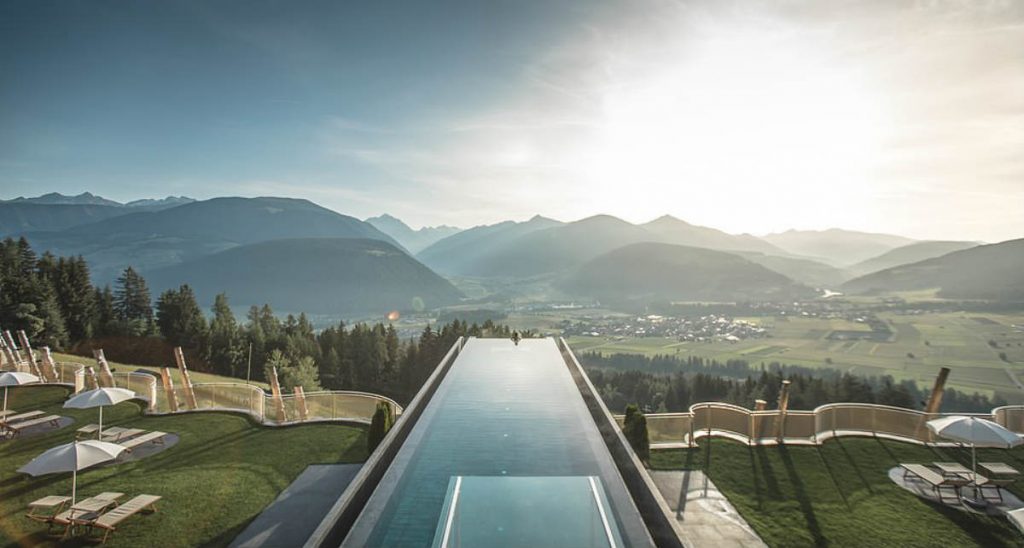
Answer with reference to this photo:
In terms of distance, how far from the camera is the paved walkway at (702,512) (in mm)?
9812

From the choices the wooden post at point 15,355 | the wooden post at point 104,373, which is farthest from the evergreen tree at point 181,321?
the wooden post at point 104,373

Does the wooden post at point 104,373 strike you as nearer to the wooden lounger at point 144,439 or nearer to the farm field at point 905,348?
the wooden lounger at point 144,439

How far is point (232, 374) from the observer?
55.6 metres

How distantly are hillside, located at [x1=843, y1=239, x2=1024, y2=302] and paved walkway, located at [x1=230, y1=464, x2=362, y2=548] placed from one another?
647 feet

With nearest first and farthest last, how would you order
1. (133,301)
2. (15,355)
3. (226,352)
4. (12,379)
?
(12,379) < (15,355) < (226,352) < (133,301)

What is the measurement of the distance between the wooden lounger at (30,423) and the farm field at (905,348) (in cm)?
11024

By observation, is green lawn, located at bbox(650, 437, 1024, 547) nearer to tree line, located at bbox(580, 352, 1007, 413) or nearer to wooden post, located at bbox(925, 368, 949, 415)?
wooden post, located at bbox(925, 368, 949, 415)

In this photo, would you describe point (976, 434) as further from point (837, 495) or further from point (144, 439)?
point (144, 439)

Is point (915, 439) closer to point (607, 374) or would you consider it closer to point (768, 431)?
point (768, 431)

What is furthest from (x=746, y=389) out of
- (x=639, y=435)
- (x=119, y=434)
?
(x=119, y=434)

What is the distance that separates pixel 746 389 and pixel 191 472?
72.3m

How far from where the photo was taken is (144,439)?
47.3 ft

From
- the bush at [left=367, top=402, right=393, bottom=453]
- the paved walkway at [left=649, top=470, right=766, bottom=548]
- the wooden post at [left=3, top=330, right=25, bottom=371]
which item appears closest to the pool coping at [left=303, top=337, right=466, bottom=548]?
the bush at [left=367, top=402, right=393, bottom=453]

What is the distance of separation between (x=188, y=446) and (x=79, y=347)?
45987 millimetres
